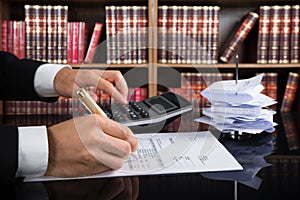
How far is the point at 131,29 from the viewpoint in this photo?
7.43 feet

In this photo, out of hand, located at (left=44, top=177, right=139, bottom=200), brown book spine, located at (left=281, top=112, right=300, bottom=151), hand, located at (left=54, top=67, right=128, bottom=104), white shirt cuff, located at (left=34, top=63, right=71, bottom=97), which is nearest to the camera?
hand, located at (left=44, top=177, right=139, bottom=200)

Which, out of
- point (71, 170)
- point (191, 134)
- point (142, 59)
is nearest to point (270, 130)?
point (191, 134)

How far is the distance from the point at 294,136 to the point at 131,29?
137cm

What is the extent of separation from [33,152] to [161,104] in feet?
1.60

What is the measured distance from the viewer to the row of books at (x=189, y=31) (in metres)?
2.30

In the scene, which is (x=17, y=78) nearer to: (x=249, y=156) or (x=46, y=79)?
(x=46, y=79)

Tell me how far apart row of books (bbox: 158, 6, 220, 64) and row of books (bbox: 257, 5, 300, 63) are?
23 centimetres

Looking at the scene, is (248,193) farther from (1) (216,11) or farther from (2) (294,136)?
(1) (216,11)

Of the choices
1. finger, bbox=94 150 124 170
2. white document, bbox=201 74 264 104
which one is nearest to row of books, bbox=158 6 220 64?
white document, bbox=201 74 264 104

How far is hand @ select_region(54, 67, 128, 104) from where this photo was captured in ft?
3.50

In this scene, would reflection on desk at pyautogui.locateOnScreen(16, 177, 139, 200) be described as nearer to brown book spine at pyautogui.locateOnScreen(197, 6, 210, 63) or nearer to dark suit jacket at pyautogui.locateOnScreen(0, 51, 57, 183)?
dark suit jacket at pyautogui.locateOnScreen(0, 51, 57, 183)

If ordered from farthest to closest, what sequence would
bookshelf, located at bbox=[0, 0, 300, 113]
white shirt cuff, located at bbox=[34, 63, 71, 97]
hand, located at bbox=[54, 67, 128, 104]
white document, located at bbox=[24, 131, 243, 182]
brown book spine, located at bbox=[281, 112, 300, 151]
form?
bookshelf, located at bbox=[0, 0, 300, 113]
white shirt cuff, located at bbox=[34, 63, 71, 97]
hand, located at bbox=[54, 67, 128, 104]
brown book spine, located at bbox=[281, 112, 300, 151]
white document, located at bbox=[24, 131, 243, 182]

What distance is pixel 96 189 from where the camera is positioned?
66 cm

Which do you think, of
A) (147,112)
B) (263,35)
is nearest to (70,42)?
(263,35)
